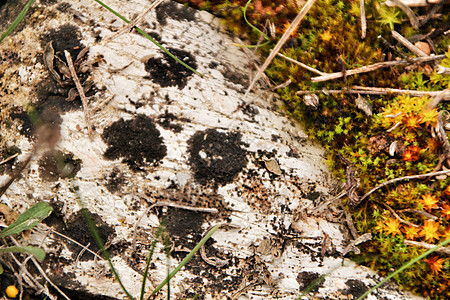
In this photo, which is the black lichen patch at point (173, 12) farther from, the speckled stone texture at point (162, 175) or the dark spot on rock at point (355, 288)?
the dark spot on rock at point (355, 288)

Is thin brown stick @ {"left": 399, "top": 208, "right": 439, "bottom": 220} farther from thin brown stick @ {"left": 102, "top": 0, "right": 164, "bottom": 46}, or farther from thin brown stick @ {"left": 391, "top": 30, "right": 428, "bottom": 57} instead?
thin brown stick @ {"left": 102, "top": 0, "right": 164, "bottom": 46}

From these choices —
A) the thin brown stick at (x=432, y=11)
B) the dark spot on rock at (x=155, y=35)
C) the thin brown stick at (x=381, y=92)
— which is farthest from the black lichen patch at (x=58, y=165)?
the thin brown stick at (x=432, y=11)

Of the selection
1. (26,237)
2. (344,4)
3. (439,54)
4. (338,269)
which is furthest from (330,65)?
(26,237)

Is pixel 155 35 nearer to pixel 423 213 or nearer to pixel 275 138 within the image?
pixel 275 138

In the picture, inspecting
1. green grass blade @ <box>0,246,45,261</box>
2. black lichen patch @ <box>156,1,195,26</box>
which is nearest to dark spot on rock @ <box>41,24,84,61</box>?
black lichen patch @ <box>156,1,195,26</box>

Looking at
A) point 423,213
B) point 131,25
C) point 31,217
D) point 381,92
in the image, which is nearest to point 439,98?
point 381,92

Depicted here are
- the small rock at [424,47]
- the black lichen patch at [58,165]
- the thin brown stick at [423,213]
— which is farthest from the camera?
the small rock at [424,47]

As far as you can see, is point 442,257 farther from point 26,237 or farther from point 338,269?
point 26,237
